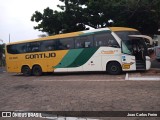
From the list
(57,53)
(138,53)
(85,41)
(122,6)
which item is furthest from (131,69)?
(122,6)

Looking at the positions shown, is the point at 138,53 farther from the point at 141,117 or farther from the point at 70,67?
the point at 141,117

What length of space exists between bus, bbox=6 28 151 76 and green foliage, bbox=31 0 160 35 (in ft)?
19.6

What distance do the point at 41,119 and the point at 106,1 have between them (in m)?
18.1

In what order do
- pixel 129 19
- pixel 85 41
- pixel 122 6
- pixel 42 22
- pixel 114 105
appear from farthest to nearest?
pixel 42 22, pixel 129 19, pixel 122 6, pixel 85 41, pixel 114 105

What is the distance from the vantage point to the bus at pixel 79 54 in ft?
56.2

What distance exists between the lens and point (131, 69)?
1703 cm

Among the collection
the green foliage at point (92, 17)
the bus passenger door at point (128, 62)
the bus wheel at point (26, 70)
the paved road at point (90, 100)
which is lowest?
the paved road at point (90, 100)

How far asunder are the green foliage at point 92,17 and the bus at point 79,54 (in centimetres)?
598

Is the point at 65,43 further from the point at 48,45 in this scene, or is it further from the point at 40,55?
the point at 40,55

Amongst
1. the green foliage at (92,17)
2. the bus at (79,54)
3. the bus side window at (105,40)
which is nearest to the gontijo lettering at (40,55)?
the bus at (79,54)

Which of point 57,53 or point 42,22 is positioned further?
point 42,22

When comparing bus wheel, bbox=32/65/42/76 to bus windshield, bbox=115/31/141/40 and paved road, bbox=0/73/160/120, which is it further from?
paved road, bbox=0/73/160/120

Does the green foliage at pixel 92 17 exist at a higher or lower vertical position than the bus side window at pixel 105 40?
higher

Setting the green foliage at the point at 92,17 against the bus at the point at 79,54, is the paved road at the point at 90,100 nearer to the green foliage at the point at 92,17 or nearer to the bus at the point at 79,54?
the bus at the point at 79,54
